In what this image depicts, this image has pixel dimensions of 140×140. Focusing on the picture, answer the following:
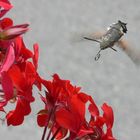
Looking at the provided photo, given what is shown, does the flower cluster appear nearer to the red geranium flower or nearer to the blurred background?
the red geranium flower

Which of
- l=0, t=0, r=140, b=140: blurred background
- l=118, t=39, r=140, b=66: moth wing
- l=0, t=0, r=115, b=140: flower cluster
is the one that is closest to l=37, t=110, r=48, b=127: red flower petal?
l=0, t=0, r=115, b=140: flower cluster

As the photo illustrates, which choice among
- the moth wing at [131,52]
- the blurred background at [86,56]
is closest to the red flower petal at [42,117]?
the moth wing at [131,52]

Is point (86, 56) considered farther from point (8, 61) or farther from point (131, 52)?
point (8, 61)

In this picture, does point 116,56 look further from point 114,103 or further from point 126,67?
point 114,103

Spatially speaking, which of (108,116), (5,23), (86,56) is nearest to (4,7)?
(5,23)

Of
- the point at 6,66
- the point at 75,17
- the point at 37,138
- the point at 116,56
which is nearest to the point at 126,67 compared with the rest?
the point at 116,56

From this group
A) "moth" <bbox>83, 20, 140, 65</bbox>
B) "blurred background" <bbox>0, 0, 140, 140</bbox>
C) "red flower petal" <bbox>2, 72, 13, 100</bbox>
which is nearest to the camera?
"red flower petal" <bbox>2, 72, 13, 100</bbox>
